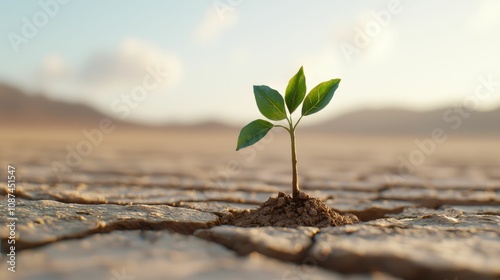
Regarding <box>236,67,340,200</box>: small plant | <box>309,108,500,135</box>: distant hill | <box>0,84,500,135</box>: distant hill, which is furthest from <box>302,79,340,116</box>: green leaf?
<box>309,108,500,135</box>: distant hill

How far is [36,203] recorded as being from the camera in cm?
204

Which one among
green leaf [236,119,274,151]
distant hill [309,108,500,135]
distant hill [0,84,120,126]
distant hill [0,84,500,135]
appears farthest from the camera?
distant hill [309,108,500,135]

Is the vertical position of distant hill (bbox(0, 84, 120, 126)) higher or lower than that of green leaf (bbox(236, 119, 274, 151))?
higher

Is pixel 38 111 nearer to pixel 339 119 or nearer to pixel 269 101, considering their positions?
pixel 339 119

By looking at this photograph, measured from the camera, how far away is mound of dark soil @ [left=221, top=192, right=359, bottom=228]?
1793 mm

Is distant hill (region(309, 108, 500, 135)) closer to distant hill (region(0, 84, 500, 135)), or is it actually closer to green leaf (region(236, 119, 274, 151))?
distant hill (region(0, 84, 500, 135))

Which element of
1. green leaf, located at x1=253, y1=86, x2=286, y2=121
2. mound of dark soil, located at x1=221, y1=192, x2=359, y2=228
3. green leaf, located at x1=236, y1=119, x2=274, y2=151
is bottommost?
mound of dark soil, located at x1=221, y1=192, x2=359, y2=228

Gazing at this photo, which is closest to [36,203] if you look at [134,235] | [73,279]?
[134,235]

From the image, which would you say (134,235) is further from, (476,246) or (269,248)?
(476,246)

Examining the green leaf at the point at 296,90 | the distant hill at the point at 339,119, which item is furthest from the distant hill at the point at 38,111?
the green leaf at the point at 296,90

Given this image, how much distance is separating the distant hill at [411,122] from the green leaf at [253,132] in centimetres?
3235

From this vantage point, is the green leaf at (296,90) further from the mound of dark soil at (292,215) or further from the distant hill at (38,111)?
the distant hill at (38,111)

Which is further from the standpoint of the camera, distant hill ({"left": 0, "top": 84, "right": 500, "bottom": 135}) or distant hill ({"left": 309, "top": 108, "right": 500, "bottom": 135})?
distant hill ({"left": 309, "top": 108, "right": 500, "bottom": 135})

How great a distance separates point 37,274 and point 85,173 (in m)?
3.56
